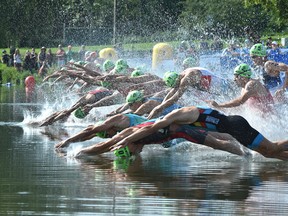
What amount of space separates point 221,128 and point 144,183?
249cm

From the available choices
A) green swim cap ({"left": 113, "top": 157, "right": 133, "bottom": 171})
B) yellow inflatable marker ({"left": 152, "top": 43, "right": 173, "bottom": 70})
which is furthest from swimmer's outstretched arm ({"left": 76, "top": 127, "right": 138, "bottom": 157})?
yellow inflatable marker ({"left": 152, "top": 43, "right": 173, "bottom": 70})

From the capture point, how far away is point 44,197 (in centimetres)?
1119

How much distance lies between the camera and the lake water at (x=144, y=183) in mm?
10516

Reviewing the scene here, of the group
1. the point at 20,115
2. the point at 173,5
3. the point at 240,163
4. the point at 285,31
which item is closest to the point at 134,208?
the point at 240,163

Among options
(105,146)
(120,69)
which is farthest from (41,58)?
(105,146)

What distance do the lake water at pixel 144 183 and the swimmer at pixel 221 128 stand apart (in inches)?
10.2

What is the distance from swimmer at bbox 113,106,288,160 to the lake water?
258 mm

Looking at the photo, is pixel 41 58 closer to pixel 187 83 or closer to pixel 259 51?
pixel 259 51

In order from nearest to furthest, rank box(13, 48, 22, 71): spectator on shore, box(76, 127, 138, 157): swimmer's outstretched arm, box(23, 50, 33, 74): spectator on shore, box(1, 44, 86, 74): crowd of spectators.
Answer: box(76, 127, 138, 157): swimmer's outstretched arm < box(1, 44, 86, 74): crowd of spectators < box(13, 48, 22, 71): spectator on shore < box(23, 50, 33, 74): spectator on shore

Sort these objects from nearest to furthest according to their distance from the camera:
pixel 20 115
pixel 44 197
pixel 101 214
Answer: pixel 101 214
pixel 44 197
pixel 20 115

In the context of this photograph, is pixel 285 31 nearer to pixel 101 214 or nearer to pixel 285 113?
pixel 285 113

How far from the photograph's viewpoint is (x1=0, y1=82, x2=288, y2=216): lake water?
10.5 metres

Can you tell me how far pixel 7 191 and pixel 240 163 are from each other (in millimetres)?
4367

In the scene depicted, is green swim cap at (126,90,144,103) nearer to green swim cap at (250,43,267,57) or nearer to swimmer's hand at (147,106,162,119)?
swimmer's hand at (147,106,162,119)
